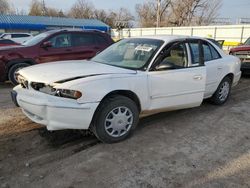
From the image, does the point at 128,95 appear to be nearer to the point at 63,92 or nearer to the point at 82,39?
the point at 63,92

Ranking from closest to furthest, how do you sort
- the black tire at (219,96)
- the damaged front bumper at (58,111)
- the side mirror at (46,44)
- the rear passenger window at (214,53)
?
the damaged front bumper at (58,111)
the rear passenger window at (214,53)
the black tire at (219,96)
the side mirror at (46,44)

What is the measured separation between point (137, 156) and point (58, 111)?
1206 millimetres

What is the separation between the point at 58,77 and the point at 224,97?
4.05 meters

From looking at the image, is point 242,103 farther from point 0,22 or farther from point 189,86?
point 0,22

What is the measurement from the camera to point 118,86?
3.62 metres

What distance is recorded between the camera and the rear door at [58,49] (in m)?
7.77

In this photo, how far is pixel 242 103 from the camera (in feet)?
20.0

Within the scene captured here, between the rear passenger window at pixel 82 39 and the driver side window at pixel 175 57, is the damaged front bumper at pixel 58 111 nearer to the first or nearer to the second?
the driver side window at pixel 175 57

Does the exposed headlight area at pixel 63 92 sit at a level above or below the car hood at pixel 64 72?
below

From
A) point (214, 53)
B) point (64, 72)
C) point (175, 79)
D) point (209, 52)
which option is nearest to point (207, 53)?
point (209, 52)

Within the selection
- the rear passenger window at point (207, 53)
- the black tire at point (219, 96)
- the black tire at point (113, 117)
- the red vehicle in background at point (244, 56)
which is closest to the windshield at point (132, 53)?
the black tire at point (113, 117)

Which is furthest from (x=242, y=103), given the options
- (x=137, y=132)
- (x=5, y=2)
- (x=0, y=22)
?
(x=5, y=2)

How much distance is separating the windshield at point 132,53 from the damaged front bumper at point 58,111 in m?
1.12

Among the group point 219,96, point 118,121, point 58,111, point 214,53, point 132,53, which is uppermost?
point 132,53
